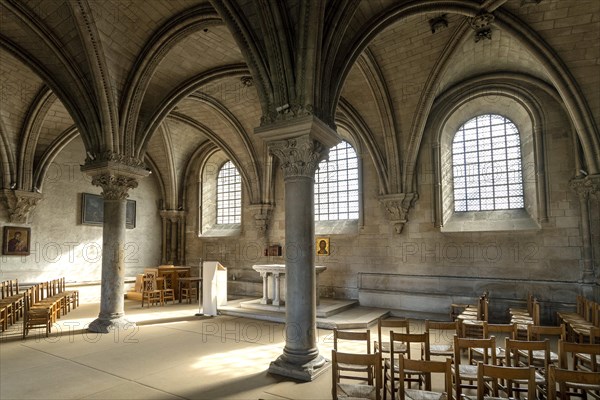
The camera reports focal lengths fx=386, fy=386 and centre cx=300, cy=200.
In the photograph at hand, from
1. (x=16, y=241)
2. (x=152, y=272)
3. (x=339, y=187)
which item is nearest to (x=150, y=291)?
(x=152, y=272)

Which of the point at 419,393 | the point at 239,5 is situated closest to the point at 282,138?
the point at 239,5

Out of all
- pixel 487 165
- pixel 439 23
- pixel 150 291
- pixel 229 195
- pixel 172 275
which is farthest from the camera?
pixel 229 195

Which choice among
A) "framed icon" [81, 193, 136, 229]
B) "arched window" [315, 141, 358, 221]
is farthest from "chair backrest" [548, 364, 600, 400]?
"framed icon" [81, 193, 136, 229]

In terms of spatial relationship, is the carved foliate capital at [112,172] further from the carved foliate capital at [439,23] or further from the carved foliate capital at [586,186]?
the carved foliate capital at [586,186]

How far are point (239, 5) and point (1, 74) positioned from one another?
7.69 meters

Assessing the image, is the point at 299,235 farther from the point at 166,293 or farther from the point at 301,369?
→ the point at 166,293

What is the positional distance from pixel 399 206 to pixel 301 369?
22.3ft

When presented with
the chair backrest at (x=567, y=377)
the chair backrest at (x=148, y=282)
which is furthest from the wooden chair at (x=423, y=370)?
the chair backrest at (x=148, y=282)

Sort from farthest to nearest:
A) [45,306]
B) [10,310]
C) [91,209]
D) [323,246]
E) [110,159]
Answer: [91,209]
[323,246]
[10,310]
[45,306]
[110,159]

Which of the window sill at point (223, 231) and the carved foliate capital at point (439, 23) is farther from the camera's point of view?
the window sill at point (223, 231)

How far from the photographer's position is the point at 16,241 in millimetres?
12406

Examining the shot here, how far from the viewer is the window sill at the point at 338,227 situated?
41.1 feet

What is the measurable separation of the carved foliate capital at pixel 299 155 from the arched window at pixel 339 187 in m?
6.90

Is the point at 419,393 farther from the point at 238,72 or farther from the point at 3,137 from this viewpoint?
the point at 3,137
